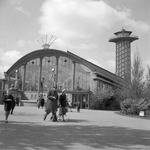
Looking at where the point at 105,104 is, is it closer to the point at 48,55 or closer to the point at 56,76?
the point at 56,76

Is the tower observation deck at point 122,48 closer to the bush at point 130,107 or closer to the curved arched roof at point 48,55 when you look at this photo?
the curved arched roof at point 48,55

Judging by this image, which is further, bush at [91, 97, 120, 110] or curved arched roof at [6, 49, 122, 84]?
curved arched roof at [6, 49, 122, 84]

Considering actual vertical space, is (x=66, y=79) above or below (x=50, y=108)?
above

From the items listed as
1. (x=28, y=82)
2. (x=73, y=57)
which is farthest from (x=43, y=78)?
(x=73, y=57)

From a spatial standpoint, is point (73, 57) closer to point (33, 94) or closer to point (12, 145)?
point (33, 94)

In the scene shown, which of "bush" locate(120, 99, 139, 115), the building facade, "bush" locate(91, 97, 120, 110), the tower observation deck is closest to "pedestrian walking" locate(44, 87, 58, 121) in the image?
"bush" locate(120, 99, 139, 115)

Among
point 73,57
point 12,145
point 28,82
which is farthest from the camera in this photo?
point 28,82

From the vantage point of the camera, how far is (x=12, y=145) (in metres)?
5.01

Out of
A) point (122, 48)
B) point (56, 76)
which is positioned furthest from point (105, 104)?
point (122, 48)

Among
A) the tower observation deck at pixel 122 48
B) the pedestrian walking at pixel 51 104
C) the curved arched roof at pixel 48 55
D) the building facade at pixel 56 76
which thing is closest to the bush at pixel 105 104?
the building facade at pixel 56 76

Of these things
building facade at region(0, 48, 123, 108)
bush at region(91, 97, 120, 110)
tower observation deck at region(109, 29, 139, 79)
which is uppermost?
tower observation deck at region(109, 29, 139, 79)

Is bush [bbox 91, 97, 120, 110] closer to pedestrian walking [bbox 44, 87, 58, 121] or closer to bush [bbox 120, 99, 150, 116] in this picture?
bush [bbox 120, 99, 150, 116]

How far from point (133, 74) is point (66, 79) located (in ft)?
79.7

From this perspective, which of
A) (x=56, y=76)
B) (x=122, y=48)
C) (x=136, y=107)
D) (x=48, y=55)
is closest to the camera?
(x=136, y=107)
